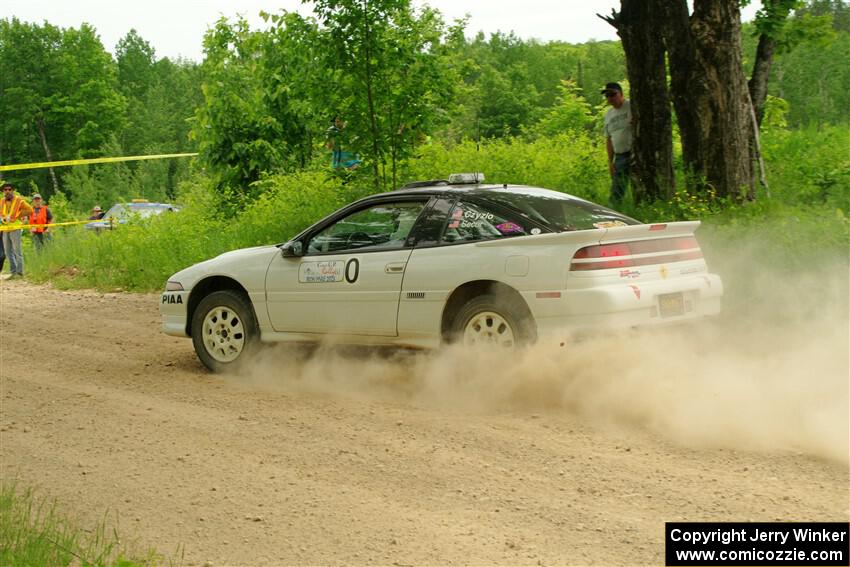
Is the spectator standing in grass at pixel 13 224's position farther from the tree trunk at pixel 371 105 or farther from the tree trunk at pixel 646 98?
the tree trunk at pixel 646 98

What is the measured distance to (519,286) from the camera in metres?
7.21

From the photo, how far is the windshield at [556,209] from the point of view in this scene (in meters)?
7.71

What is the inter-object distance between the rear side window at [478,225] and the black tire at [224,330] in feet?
7.13

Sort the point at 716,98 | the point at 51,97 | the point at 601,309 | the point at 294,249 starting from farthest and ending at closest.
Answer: the point at 51,97, the point at 716,98, the point at 294,249, the point at 601,309

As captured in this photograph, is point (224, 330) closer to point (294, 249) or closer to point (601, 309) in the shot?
point (294, 249)

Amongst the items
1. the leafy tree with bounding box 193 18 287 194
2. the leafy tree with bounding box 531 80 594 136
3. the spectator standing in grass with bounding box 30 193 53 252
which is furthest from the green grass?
the leafy tree with bounding box 531 80 594 136

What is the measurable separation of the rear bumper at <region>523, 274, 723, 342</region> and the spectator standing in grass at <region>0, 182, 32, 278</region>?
15.7 meters

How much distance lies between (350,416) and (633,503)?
A: 2729 millimetres

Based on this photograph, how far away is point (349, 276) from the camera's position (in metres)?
8.29

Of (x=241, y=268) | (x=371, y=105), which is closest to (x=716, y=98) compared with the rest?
(x=371, y=105)

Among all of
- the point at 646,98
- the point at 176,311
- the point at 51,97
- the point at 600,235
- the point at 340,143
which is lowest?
the point at 176,311

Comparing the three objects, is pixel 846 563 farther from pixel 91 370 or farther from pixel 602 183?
pixel 602 183

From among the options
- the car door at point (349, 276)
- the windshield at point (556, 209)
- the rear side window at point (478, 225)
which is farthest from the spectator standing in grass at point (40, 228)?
the windshield at point (556, 209)

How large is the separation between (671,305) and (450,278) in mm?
1684
